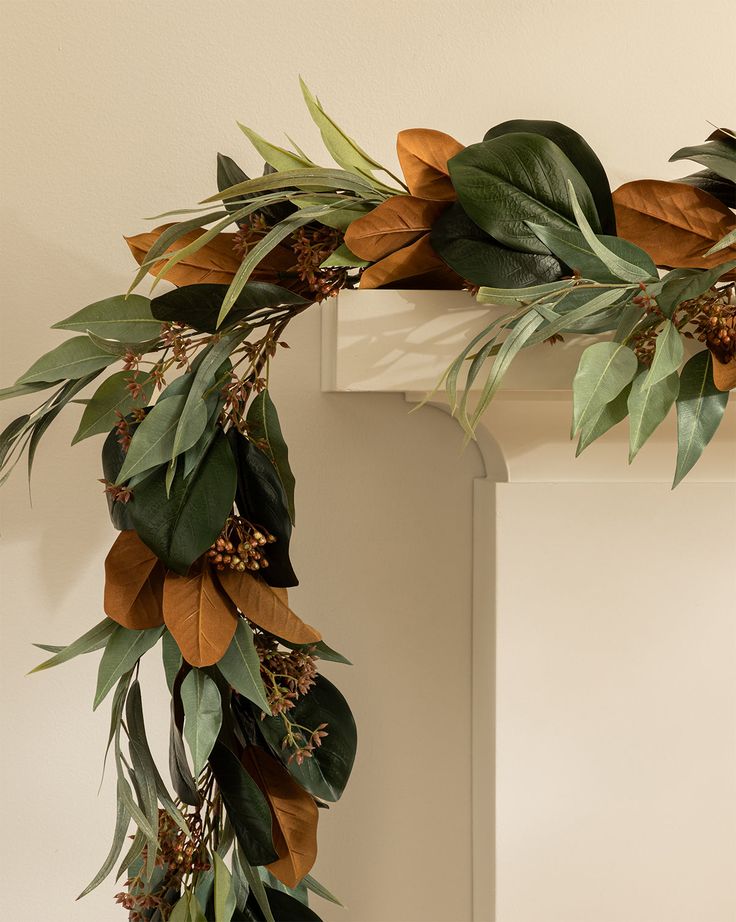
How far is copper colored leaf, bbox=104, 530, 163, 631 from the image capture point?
1.69ft

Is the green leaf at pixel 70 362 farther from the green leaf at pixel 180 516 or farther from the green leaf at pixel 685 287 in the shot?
the green leaf at pixel 685 287

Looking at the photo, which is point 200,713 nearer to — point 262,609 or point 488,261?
point 262,609

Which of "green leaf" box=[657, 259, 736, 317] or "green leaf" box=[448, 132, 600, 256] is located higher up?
"green leaf" box=[448, 132, 600, 256]

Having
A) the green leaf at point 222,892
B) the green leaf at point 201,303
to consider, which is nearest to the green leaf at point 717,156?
the green leaf at point 201,303

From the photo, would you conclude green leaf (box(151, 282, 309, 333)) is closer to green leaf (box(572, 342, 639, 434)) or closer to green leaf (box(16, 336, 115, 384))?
green leaf (box(16, 336, 115, 384))

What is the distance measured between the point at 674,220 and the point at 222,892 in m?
0.48

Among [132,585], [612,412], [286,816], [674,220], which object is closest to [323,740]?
[286,816]

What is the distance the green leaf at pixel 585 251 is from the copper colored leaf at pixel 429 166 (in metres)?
0.07

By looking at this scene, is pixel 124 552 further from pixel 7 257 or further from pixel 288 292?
pixel 7 257

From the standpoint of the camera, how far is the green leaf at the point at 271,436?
527 millimetres

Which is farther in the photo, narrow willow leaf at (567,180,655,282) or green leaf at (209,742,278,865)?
green leaf at (209,742,278,865)

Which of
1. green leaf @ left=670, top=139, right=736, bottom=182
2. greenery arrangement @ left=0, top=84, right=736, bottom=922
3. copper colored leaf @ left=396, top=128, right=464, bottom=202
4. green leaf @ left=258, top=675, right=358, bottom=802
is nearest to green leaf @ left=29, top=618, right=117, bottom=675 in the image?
greenery arrangement @ left=0, top=84, right=736, bottom=922

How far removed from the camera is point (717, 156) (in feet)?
1.73

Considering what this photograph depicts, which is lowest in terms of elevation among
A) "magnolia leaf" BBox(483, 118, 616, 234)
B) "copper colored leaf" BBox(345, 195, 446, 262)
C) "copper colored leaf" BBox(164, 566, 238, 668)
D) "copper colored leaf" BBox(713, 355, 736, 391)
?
"copper colored leaf" BBox(164, 566, 238, 668)
